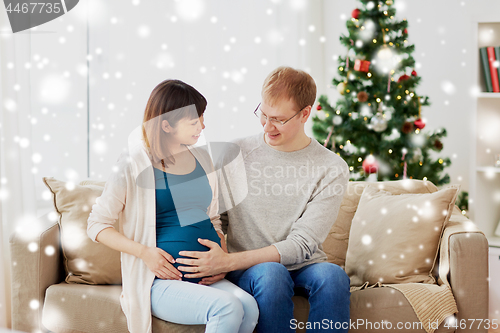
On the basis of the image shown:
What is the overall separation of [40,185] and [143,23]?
1.05 metres

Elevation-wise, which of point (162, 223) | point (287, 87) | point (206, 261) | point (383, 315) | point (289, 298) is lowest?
point (383, 315)

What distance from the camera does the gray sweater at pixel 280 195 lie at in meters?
1.52

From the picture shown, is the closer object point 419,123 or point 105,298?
point 105,298

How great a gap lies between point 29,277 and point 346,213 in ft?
4.28

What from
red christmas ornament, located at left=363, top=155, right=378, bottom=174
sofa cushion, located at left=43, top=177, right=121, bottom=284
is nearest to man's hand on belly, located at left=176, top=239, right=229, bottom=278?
sofa cushion, located at left=43, top=177, right=121, bottom=284

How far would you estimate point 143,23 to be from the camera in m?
2.46

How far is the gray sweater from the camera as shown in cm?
152

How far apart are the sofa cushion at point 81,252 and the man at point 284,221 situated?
489 millimetres

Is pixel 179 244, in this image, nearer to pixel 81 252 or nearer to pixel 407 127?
pixel 81 252

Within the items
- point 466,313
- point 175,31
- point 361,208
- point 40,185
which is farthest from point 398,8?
point 40,185

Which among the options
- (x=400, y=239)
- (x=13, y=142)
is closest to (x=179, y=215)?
(x=400, y=239)

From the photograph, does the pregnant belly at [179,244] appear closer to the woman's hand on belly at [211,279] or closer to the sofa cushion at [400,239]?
the woman's hand on belly at [211,279]

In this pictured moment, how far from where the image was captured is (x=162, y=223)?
4.55ft

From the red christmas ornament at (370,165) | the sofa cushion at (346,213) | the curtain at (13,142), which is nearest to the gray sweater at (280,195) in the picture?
the sofa cushion at (346,213)
